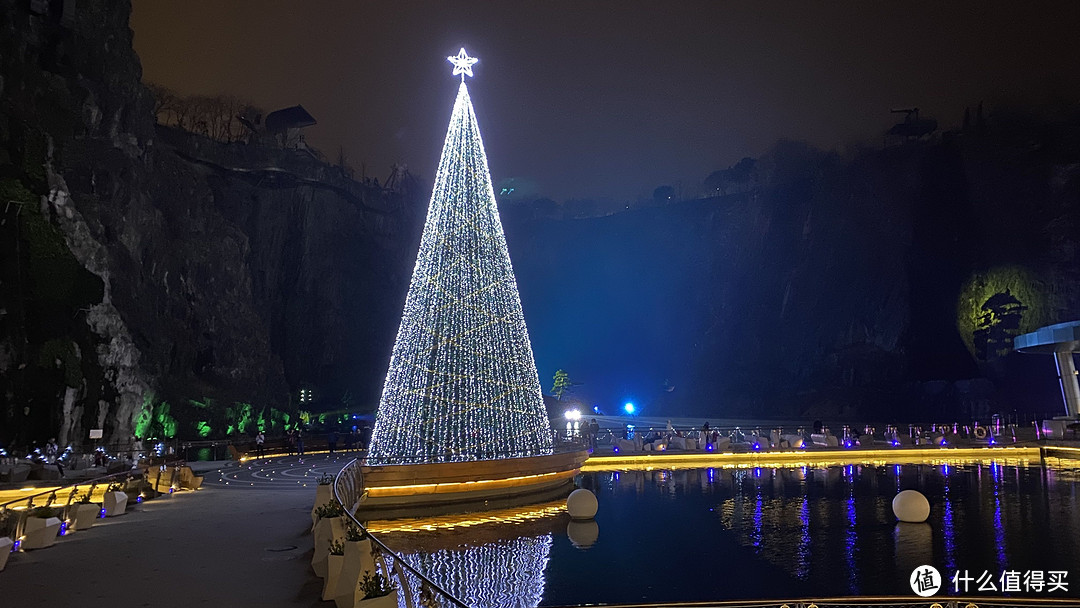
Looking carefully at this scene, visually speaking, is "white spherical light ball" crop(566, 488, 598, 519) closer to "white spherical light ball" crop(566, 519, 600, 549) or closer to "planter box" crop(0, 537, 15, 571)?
"white spherical light ball" crop(566, 519, 600, 549)

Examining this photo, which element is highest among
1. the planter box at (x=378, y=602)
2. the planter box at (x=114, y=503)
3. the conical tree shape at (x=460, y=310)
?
the conical tree shape at (x=460, y=310)

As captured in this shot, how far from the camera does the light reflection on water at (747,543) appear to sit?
34.8 feet

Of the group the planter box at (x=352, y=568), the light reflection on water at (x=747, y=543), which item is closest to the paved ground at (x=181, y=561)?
the planter box at (x=352, y=568)

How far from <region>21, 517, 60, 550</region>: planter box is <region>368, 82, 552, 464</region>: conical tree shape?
738 cm

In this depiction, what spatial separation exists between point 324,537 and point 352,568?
1703mm

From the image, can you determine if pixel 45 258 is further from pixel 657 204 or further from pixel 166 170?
pixel 657 204

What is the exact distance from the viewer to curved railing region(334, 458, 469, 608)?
17.9 ft

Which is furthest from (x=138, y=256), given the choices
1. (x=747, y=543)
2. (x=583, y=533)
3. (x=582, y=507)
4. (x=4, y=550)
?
(x=747, y=543)

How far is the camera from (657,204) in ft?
349

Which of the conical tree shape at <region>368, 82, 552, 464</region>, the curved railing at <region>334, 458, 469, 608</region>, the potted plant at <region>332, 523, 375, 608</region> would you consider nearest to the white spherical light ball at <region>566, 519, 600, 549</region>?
the curved railing at <region>334, 458, 469, 608</region>

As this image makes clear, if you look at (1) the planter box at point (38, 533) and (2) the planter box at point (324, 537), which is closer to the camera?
(2) the planter box at point (324, 537)

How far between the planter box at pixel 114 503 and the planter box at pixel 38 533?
3287 mm

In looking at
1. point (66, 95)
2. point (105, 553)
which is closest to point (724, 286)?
point (66, 95)

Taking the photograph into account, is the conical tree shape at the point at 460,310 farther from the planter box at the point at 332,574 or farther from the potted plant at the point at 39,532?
the planter box at the point at 332,574
